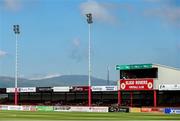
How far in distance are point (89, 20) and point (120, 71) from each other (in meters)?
15.0

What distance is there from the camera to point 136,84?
10844cm

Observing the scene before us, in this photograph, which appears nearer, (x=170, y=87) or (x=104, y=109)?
(x=104, y=109)

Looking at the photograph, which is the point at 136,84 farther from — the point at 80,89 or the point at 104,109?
the point at 104,109

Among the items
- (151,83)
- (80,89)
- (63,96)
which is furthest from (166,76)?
(63,96)

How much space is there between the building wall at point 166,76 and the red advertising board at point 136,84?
57.3 inches

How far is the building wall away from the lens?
10653cm

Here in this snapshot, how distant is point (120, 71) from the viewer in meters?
114

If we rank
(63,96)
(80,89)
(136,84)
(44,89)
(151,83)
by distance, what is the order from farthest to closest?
1. (63,96)
2. (44,89)
3. (80,89)
4. (136,84)
5. (151,83)

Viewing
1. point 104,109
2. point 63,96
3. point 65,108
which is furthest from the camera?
point 63,96

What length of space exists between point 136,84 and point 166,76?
6.34 meters

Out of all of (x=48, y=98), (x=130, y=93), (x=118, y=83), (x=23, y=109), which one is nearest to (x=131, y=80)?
(x=118, y=83)

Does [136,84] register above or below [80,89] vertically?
above

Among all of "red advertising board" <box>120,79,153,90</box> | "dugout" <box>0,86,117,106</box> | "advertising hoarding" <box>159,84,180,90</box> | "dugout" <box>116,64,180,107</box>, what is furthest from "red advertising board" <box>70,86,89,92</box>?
"advertising hoarding" <box>159,84,180,90</box>

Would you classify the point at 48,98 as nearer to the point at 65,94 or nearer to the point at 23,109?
the point at 65,94
